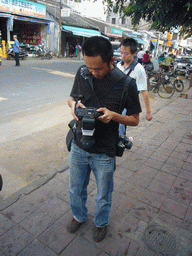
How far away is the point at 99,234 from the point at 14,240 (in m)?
0.85

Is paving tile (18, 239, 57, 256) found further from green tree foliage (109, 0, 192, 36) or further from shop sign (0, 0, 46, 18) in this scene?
shop sign (0, 0, 46, 18)

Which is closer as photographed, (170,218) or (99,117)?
(99,117)

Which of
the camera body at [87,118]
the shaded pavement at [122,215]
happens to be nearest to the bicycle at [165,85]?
the shaded pavement at [122,215]

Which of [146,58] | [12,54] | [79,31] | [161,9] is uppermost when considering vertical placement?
[79,31]

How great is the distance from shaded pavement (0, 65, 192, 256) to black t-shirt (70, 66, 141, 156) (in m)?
1.01

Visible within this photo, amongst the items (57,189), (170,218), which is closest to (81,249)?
(57,189)

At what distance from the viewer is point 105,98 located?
173 centimetres

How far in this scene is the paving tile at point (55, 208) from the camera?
244 centimetres

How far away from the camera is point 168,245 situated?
2.15 metres

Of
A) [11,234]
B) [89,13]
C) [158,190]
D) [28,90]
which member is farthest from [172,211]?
[89,13]

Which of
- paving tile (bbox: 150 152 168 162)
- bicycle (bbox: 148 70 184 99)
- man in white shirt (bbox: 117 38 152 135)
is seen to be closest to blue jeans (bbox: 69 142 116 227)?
man in white shirt (bbox: 117 38 152 135)

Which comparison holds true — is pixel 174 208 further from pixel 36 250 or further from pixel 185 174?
pixel 36 250

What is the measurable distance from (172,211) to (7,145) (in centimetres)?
310

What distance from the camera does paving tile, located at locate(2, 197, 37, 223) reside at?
2.36 m
